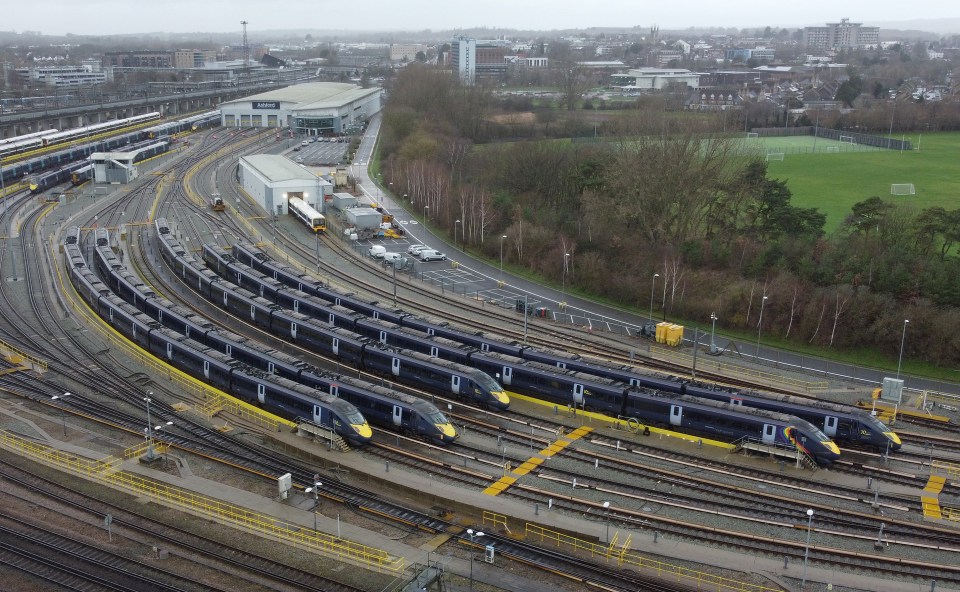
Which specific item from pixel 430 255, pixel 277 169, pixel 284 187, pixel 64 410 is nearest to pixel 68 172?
pixel 277 169

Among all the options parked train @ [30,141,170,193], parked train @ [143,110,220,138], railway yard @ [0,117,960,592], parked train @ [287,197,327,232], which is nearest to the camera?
railway yard @ [0,117,960,592]

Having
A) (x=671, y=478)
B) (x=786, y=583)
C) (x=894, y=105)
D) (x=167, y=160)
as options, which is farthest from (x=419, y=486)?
(x=894, y=105)

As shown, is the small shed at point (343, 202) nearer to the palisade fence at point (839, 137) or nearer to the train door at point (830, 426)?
the train door at point (830, 426)

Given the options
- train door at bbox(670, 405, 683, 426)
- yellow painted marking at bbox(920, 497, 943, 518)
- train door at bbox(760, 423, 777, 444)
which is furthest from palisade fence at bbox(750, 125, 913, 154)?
yellow painted marking at bbox(920, 497, 943, 518)

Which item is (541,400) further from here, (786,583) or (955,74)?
(955,74)

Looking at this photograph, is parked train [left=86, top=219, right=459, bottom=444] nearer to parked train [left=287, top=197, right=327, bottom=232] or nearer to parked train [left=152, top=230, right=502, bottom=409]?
parked train [left=152, top=230, right=502, bottom=409]

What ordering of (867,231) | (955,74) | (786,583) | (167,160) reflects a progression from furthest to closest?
(955,74), (167,160), (867,231), (786,583)
